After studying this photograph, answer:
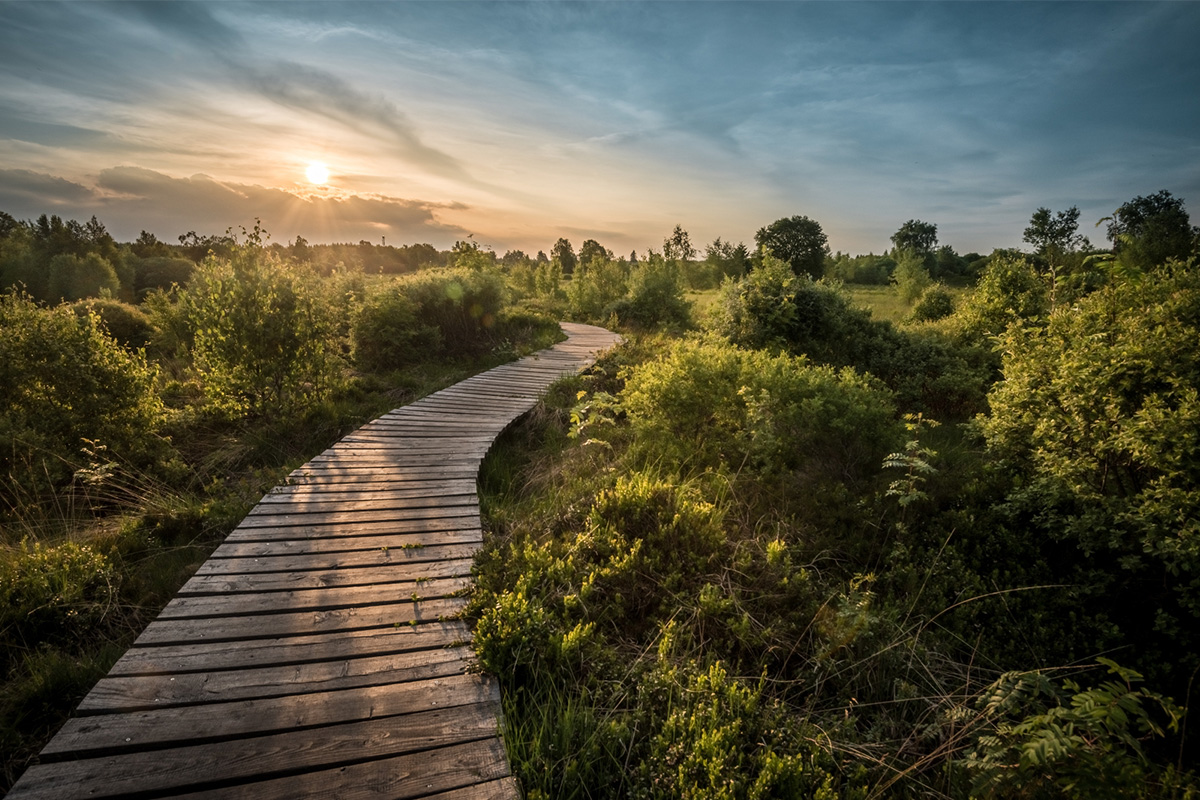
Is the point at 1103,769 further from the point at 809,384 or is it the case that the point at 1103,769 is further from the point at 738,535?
the point at 809,384

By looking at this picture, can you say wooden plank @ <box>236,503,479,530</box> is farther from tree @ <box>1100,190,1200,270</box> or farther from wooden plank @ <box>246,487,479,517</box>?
tree @ <box>1100,190,1200,270</box>

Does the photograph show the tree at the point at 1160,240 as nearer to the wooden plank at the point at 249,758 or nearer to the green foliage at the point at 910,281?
the green foliage at the point at 910,281

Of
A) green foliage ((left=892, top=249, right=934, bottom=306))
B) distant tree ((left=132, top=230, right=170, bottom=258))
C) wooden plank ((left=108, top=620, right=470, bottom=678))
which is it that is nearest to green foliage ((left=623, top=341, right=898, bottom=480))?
wooden plank ((left=108, top=620, right=470, bottom=678))

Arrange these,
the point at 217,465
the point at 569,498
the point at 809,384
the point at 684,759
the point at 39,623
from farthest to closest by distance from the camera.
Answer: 1. the point at 217,465
2. the point at 809,384
3. the point at 569,498
4. the point at 39,623
5. the point at 684,759

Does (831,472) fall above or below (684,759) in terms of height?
above

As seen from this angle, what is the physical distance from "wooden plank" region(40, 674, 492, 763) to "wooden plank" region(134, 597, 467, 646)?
57cm

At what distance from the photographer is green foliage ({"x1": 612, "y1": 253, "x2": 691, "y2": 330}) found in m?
21.8

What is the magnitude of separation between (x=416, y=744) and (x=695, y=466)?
4.19 m

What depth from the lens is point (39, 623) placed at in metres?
3.60

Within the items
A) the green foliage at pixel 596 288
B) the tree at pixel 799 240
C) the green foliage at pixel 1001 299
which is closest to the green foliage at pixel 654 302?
the green foliage at pixel 596 288

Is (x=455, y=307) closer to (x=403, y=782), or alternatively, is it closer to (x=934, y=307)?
(x=403, y=782)

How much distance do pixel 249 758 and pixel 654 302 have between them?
69.1 ft

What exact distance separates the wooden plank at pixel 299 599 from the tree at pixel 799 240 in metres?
48.4

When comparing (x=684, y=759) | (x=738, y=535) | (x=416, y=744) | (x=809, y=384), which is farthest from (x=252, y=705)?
(x=809, y=384)
